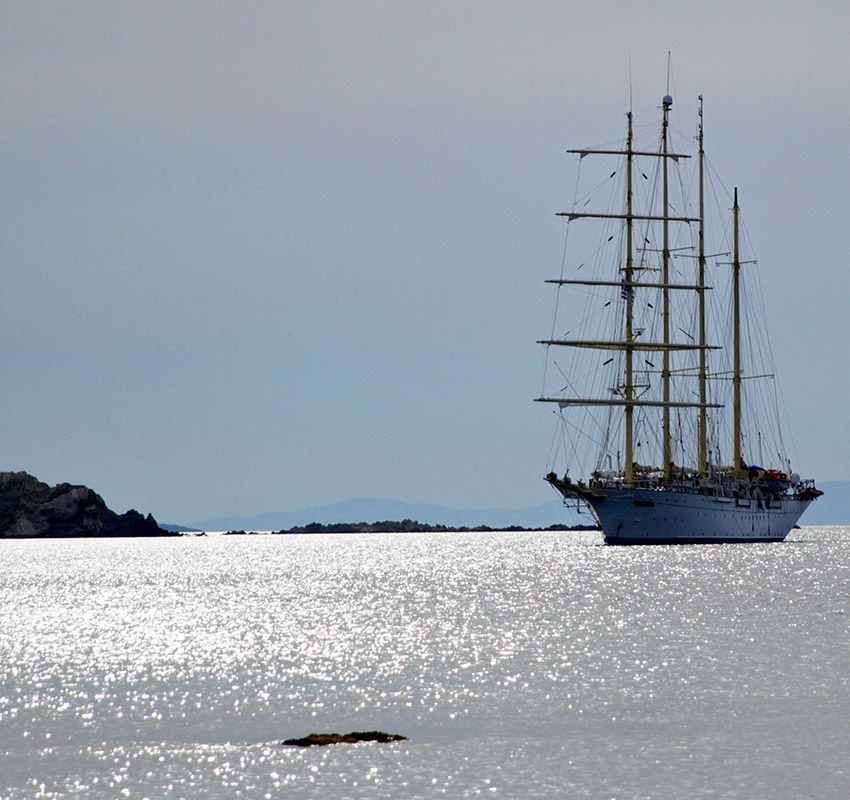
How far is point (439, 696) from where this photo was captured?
133 feet

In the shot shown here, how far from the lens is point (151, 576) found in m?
133

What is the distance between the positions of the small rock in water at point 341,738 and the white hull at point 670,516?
339ft

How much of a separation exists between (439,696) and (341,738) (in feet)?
25.3

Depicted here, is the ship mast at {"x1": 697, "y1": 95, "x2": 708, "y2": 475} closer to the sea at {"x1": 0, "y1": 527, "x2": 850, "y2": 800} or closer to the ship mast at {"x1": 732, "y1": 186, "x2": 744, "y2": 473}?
the ship mast at {"x1": 732, "y1": 186, "x2": 744, "y2": 473}

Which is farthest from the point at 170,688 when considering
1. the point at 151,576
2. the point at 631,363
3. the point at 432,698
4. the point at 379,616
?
the point at 631,363

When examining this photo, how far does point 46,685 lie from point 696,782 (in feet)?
75.3

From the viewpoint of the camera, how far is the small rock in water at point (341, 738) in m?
33.0

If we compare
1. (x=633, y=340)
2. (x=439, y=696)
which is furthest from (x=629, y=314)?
(x=439, y=696)

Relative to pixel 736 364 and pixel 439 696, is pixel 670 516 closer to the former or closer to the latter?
pixel 736 364

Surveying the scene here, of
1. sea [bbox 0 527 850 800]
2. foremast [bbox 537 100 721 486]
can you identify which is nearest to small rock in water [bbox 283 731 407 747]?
sea [bbox 0 527 850 800]

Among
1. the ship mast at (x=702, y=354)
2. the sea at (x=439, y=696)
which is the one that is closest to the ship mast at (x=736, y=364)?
the ship mast at (x=702, y=354)

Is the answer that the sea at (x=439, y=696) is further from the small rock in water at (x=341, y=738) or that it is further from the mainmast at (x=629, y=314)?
the mainmast at (x=629, y=314)

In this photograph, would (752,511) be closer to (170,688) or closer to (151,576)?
(151,576)

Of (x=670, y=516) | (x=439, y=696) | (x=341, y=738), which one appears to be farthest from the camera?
(x=670, y=516)
